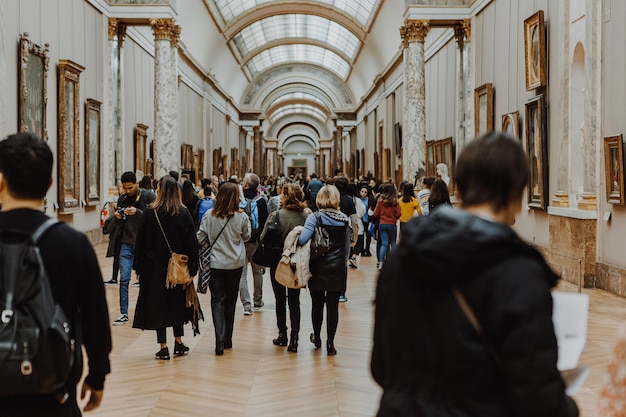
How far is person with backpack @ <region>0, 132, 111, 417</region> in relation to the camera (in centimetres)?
268

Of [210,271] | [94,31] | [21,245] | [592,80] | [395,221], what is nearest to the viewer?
[21,245]

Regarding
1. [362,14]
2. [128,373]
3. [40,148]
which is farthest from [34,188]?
[362,14]

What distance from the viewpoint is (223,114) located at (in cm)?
4206

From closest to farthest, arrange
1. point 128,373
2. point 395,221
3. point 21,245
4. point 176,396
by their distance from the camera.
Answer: point 21,245, point 176,396, point 128,373, point 395,221

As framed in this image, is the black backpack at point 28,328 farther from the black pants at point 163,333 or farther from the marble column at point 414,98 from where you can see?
the marble column at point 414,98

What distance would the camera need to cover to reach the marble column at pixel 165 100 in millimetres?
19516

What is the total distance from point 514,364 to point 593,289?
1014 cm

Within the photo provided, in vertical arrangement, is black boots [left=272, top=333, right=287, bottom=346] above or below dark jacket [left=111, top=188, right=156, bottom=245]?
below

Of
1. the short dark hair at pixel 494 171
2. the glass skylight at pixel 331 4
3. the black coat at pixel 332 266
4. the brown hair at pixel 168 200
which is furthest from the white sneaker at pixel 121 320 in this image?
the glass skylight at pixel 331 4

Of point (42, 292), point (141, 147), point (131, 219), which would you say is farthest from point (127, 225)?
point (141, 147)

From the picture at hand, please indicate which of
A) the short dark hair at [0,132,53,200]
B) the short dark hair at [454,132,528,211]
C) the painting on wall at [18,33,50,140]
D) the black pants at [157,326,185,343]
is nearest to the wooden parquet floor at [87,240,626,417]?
the black pants at [157,326,185,343]

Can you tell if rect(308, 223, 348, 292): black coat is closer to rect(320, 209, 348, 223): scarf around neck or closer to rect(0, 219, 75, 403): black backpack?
rect(320, 209, 348, 223): scarf around neck

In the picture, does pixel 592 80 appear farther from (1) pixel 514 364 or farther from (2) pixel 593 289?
(1) pixel 514 364

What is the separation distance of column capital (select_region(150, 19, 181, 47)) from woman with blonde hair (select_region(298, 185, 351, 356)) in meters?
12.6
